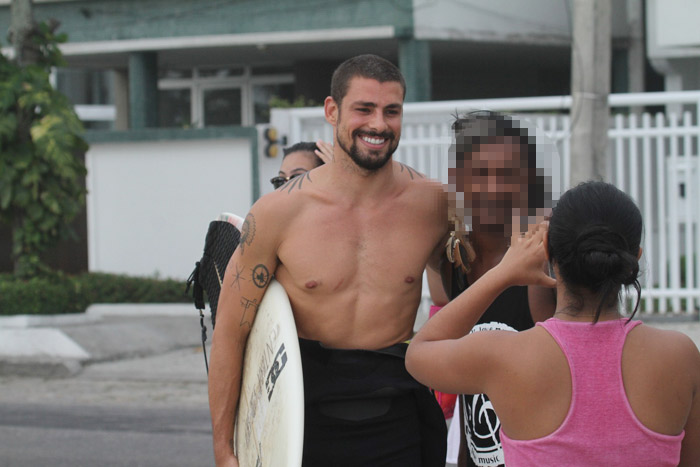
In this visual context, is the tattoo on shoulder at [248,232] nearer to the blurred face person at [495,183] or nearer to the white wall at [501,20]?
the blurred face person at [495,183]

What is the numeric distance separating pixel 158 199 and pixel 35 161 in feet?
9.72

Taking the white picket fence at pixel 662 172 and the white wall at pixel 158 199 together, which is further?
the white wall at pixel 158 199

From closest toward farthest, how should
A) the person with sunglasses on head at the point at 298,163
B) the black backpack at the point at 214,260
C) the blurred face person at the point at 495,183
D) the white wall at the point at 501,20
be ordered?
the blurred face person at the point at 495,183, the black backpack at the point at 214,260, the person with sunglasses on head at the point at 298,163, the white wall at the point at 501,20

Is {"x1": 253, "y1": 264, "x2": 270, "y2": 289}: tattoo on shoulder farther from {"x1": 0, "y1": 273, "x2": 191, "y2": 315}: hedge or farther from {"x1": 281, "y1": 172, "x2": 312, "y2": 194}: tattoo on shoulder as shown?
{"x1": 0, "y1": 273, "x2": 191, "y2": 315}: hedge

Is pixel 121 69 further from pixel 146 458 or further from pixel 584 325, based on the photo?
pixel 584 325

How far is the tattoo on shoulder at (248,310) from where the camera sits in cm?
305

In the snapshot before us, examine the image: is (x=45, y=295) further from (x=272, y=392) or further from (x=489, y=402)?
(x=489, y=402)

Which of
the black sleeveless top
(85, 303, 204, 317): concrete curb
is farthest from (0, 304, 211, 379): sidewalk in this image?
the black sleeveless top

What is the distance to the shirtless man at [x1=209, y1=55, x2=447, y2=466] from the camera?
2973mm

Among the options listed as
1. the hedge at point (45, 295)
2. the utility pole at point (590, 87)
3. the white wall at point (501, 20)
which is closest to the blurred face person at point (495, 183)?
the utility pole at point (590, 87)

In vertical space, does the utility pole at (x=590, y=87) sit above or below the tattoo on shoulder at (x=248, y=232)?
above

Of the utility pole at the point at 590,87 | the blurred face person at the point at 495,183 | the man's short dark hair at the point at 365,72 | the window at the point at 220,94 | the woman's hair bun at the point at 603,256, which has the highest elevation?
the window at the point at 220,94

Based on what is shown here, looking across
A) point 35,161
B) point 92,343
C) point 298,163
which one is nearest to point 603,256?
point 298,163

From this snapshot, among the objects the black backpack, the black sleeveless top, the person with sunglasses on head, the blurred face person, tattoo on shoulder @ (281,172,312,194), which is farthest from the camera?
the person with sunglasses on head
